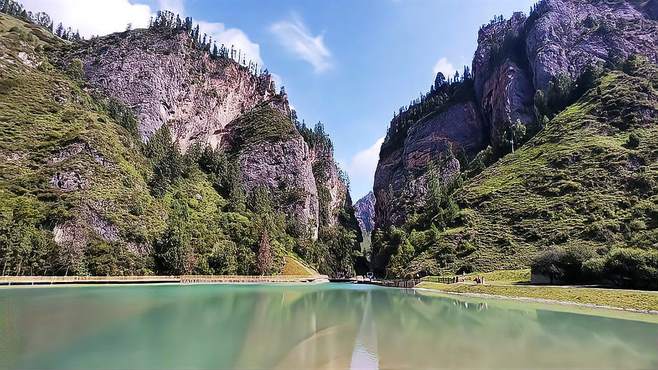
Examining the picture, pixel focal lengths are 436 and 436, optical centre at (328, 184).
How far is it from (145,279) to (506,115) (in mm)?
122885

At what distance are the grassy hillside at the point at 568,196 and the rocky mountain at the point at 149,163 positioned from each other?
4551 cm

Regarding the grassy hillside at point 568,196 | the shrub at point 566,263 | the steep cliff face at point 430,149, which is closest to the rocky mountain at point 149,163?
the steep cliff face at point 430,149

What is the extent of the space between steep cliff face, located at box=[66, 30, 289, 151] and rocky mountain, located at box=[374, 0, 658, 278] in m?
74.3

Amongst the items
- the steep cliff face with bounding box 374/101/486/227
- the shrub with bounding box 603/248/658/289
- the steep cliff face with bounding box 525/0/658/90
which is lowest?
the shrub with bounding box 603/248/658/289

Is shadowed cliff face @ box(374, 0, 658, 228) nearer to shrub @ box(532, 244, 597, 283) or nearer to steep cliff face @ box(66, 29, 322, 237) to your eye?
steep cliff face @ box(66, 29, 322, 237)

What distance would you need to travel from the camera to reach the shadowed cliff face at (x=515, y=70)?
454 ft

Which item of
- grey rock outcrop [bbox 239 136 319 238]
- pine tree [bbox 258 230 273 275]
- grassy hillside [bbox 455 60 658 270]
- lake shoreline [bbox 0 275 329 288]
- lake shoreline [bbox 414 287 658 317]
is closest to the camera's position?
lake shoreline [bbox 414 287 658 317]

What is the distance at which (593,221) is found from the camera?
6875 centimetres

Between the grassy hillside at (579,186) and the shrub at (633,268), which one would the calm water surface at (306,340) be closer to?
the shrub at (633,268)

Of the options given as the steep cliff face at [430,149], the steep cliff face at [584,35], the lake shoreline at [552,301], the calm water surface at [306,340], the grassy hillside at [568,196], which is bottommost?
the calm water surface at [306,340]

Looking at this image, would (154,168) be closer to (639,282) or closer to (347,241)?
(347,241)

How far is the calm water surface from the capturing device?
47.8ft

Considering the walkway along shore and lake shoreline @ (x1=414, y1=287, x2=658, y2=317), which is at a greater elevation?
lake shoreline @ (x1=414, y1=287, x2=658, y2=317)

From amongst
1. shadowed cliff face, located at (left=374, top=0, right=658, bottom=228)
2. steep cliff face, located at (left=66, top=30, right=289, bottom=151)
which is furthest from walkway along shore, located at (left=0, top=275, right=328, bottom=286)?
steep cliff face, located at (left=66, top=30, right=289, bottom=151)
